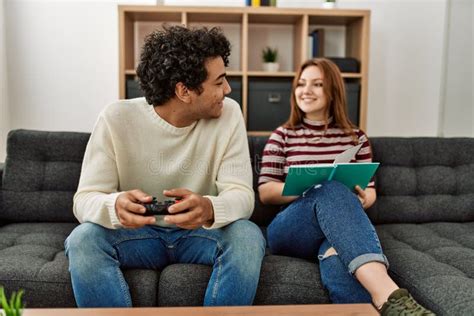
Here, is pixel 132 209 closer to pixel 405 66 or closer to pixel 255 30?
pixel 255 30

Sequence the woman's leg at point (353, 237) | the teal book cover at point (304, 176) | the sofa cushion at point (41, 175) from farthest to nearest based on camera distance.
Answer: the sofa cushion at point (41, 175) < the teal book cover at point (304, 176) < the woman's leg at point (353, 237)

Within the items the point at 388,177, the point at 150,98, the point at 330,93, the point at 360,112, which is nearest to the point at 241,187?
the point at 150,98

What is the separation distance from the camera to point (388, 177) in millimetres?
2158

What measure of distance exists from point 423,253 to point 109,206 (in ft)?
3.37

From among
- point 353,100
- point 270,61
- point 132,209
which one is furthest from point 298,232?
point 270,61

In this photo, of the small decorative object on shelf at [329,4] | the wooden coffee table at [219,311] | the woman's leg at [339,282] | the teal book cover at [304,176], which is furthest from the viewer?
the small decorative object on shelf at [329,4]

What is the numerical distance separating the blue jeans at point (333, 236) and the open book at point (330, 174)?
0.11 feet

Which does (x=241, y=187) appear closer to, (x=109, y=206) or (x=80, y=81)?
(x=109, y=206)

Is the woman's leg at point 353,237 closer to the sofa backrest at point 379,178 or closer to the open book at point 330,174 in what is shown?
the open book at point 330,174

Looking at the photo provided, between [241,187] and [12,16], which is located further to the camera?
[12,16]

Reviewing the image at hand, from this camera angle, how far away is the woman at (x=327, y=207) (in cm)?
138

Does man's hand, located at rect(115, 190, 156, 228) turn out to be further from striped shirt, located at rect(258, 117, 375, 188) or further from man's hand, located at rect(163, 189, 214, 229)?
striped shirt, located at rect(258, 117, 375, 188)

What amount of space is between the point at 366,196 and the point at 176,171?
0.71 meters

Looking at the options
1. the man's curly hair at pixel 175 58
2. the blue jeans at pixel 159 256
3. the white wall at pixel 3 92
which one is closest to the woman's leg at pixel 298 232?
the blue jeans at pixel 159 256
